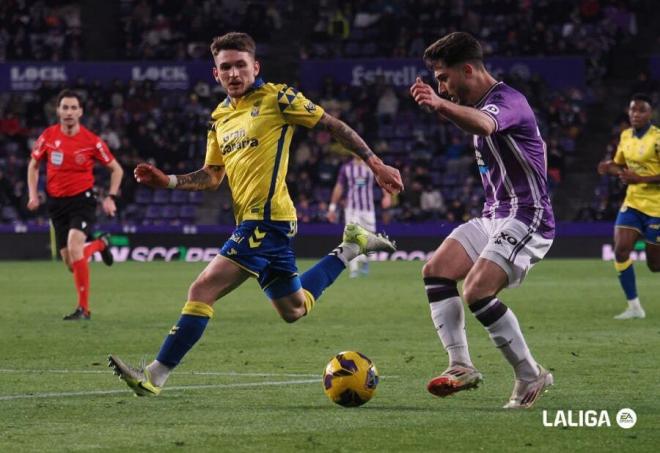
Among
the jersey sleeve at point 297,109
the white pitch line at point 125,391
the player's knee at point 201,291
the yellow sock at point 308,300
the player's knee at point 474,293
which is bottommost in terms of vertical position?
the white pitch line at point 125,391

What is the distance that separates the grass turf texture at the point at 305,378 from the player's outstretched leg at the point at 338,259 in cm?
64

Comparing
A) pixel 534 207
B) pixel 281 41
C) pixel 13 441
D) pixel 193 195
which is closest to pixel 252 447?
pixel 13 441

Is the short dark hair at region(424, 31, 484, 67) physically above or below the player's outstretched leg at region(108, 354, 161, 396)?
above

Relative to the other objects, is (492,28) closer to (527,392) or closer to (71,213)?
(71,213)

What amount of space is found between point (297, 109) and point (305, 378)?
204 centimetres

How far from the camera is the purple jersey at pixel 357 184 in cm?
2573

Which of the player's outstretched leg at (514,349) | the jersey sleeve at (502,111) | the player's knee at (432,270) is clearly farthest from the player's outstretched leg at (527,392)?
the jersey sleeve at (502,111)

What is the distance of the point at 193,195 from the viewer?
117ft

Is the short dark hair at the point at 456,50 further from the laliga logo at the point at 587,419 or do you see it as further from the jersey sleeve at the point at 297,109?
the laliga logo at the point at 587,419

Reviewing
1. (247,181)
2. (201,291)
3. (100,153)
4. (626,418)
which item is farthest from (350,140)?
(100,153)

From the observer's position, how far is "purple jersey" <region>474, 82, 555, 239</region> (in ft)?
26.3

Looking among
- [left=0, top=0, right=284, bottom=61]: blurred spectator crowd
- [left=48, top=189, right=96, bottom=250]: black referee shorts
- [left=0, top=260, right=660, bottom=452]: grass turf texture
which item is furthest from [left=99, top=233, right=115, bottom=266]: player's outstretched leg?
[left=0, top=0, right=284, bottom=61]: blurred spectator crowd

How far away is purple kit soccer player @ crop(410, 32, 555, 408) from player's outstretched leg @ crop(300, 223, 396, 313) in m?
1.39

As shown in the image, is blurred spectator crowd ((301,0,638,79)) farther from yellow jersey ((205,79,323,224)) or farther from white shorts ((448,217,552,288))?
white shorts ((448,217,552,288))
